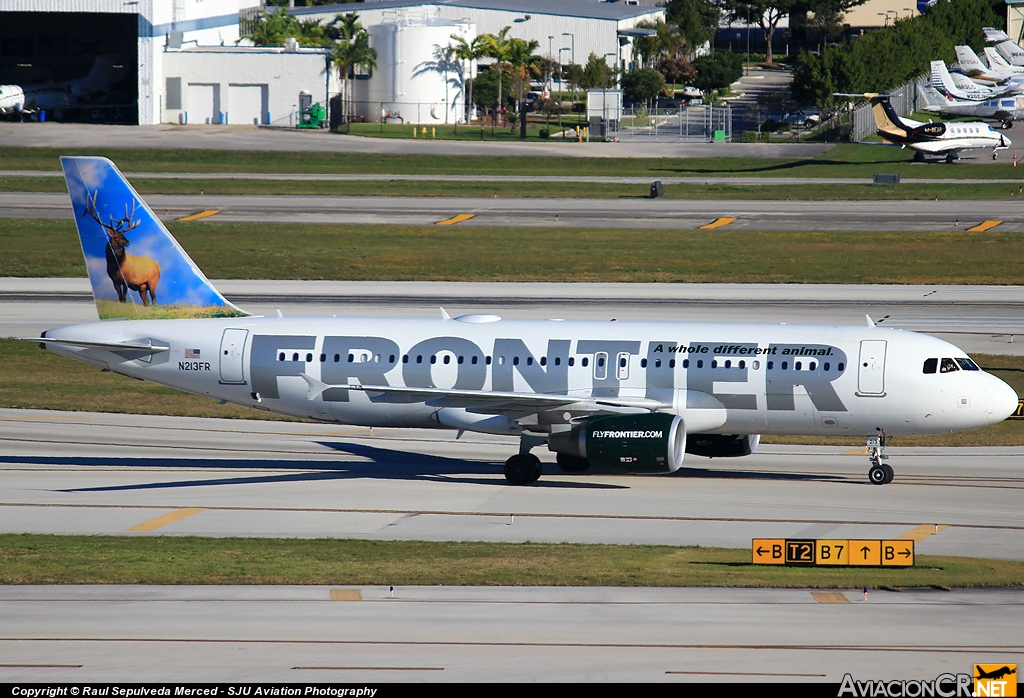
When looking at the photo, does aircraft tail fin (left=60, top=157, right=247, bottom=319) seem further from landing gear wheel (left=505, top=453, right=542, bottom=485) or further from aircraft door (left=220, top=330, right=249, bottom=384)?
landing gear wheel (left=505, top=453, right=542, bottom=485)

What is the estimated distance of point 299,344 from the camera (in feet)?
113

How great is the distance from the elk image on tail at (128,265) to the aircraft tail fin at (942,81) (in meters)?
119

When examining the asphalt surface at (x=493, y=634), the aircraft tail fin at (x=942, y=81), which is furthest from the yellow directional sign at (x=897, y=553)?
the aircraft tail fin at (x=942, y=81)

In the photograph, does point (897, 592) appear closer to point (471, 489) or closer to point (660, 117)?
point (471, 489)

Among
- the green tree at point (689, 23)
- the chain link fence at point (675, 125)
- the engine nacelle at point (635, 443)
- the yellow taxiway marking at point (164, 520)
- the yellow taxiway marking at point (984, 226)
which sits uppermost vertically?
the green tree at point (689, 23)

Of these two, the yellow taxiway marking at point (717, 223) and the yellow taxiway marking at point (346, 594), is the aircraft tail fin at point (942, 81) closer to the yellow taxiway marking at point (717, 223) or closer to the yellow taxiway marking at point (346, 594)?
the yellow taxiway marking at point (717, 223)

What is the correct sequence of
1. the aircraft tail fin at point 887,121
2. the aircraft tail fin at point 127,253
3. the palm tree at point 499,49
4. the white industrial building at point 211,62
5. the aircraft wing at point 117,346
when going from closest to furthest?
the aircraft wing at point 117,346
the aircraft tail fin at point 127,253
the aircraft tail fin at point 887,121
the white industrial building at point 211,62
the palm tree at point 499,49

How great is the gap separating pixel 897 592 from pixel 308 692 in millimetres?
12020

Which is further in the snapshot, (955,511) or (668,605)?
(955,511)

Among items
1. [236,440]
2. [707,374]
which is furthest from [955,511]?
[236,440]

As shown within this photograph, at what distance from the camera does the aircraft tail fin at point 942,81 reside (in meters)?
136

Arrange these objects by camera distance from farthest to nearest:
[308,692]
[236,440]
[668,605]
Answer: [236,440] → [668,605] → [308,692]

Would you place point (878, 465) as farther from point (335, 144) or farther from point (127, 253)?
point (335, 144)

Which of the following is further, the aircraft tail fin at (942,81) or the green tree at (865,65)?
the aircraft tail fin at (942,81)
